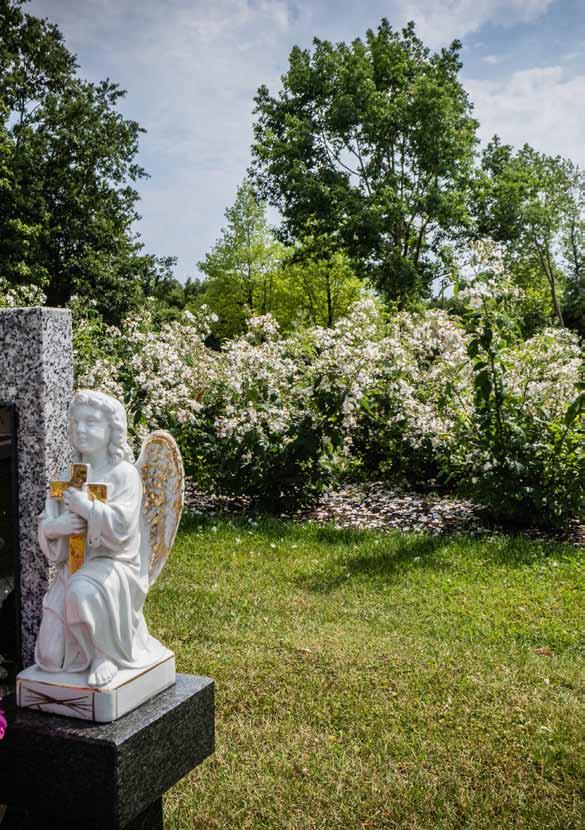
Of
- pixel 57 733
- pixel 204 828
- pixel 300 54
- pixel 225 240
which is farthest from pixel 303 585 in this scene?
pixel 225 240

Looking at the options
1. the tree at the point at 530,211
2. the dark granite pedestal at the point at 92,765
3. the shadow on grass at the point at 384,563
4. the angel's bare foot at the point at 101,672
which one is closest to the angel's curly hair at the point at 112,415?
the angel's bare foot at the point at 101,672

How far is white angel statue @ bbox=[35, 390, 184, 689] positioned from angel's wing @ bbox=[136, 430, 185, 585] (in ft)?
0.42

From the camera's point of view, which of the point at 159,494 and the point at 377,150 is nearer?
the point at 159,494

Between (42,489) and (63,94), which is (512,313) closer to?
(42,489)

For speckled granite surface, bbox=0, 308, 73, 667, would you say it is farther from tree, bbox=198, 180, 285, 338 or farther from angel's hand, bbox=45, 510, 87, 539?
tree, bbox=198, 180, 285, 338

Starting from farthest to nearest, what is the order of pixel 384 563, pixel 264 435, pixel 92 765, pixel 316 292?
pixel 316 292 < pixel 264 435 < pixel 384 563 < pixel 92 765

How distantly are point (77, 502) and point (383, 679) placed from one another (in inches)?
101

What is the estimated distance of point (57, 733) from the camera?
280 cm

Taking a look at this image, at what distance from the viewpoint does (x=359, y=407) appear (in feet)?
30.2

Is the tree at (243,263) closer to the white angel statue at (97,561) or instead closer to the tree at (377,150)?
the tree at (377,150)

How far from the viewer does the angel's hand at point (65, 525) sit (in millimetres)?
2902

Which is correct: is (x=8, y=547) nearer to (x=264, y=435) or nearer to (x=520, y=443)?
(x=264, y=435)

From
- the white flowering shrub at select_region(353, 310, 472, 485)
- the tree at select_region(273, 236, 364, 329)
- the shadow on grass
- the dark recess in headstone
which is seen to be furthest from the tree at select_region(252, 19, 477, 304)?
the dark recess in headstone

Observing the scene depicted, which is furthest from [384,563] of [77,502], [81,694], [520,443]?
[77,502]
